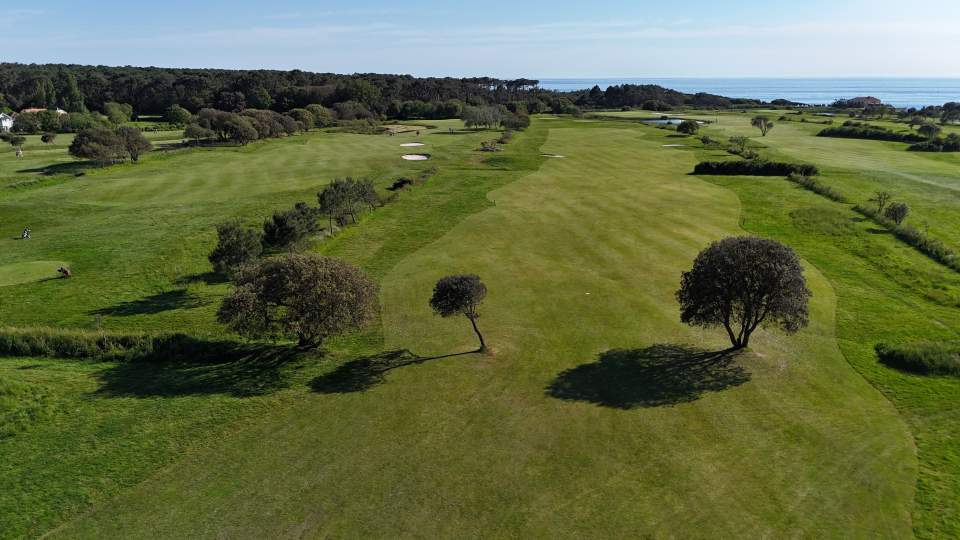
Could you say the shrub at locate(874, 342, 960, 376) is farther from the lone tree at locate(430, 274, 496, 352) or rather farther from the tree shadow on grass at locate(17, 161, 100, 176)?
the tree shadow on grass at locate(17, 161, 100, 176)

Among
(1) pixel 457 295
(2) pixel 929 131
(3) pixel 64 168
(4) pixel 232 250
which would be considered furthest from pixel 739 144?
(3) pixel 64 168

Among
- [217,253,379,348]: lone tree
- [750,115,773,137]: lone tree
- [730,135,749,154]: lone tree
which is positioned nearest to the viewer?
[217,253,379,348]: lone tree

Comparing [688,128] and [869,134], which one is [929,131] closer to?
[869,134]

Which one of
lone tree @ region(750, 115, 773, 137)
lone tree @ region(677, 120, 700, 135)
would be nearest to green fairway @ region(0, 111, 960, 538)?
lone tree @ region(750, 115, 773, 137)

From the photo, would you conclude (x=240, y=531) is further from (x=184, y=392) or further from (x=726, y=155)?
(x=726, y=155)

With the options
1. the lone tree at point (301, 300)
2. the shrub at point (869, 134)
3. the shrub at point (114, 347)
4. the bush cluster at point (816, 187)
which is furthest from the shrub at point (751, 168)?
the shrub at point (114, 347)

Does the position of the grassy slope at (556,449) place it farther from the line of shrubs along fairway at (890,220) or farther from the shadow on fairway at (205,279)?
the shadow on fairway at (205,279)
